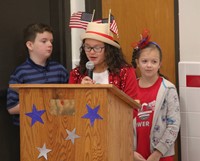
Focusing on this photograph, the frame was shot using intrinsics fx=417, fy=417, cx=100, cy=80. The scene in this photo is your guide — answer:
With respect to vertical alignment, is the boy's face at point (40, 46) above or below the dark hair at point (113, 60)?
above

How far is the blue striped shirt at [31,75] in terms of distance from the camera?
9.12ft

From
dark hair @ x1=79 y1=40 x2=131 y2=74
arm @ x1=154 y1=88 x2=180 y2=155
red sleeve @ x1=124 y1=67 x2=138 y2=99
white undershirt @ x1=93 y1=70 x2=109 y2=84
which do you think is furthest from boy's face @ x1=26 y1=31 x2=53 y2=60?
arm @ x1=154 y1=88 x2=180 y2=155

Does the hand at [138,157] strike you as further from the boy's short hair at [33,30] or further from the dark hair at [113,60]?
the boy's short hair at [33,30]

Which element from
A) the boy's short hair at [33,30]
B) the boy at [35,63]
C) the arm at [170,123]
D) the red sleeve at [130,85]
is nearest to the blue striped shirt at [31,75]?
the boy at [35,63]

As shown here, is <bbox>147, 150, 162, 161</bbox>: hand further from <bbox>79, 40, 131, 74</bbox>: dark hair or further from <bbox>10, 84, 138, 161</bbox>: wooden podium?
<bbox>10, 84, 138, 161</bbox>: wooden podium

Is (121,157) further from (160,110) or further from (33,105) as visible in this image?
(160,110)

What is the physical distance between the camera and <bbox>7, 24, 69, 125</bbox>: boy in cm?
282

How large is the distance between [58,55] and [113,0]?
0.70 meters

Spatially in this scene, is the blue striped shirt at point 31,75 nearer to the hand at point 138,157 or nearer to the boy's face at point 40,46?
the boy's face at point 40,46

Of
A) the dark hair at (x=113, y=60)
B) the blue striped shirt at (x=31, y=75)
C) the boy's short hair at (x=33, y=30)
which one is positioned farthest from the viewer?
the boy's short hair at (x=33, y=30)

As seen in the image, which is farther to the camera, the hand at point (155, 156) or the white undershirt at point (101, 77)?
the hand at point (155, 156)

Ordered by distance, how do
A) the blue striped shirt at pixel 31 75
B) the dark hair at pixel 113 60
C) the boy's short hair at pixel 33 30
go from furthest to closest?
1. the boy's short hair at pixel 33 30
2. the blue striped shirt at pixel 31 75
3. the dark hair at pixel 113 60

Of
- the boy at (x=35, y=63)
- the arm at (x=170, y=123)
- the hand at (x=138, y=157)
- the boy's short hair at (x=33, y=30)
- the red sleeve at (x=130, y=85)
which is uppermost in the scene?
the boy's short hair at (x=33, y=30)

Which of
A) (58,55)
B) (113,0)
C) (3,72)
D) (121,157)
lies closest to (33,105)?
(121,157)
